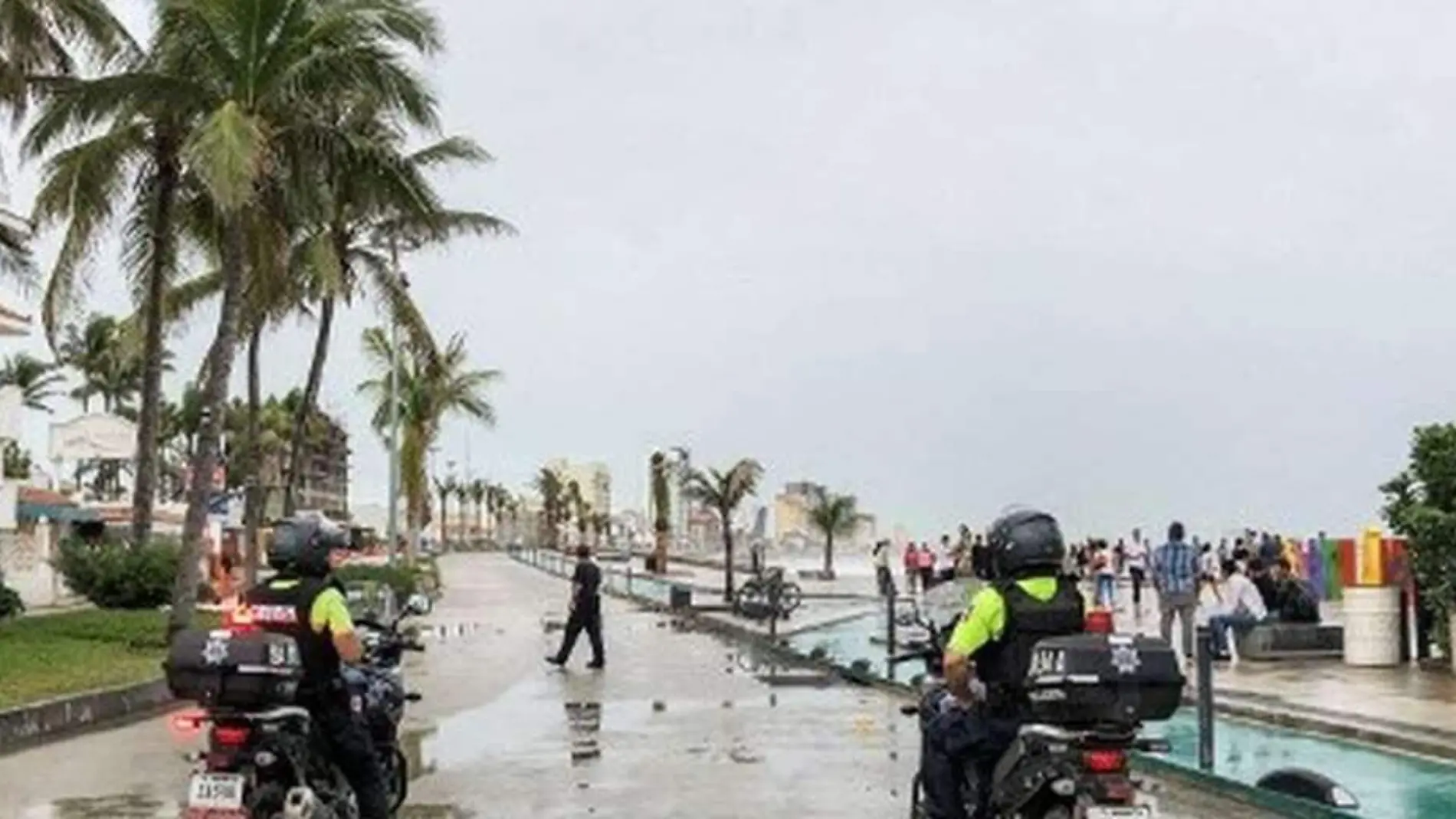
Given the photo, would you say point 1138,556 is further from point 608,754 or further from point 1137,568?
point 608,754

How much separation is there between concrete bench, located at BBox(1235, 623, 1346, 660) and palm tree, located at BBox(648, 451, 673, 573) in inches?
1574

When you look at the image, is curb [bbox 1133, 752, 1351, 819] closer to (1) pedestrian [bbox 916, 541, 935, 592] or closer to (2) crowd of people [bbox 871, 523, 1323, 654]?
(2) crowd of people [bbox 871, 523, 1323, 654]

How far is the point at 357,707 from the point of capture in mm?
8844

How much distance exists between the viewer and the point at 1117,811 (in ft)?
21.9

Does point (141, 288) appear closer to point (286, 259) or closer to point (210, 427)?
point (286, 259)

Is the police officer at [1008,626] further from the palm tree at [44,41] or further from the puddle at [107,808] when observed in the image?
the palm tree at [44,41]

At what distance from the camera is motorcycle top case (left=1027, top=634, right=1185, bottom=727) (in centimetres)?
691

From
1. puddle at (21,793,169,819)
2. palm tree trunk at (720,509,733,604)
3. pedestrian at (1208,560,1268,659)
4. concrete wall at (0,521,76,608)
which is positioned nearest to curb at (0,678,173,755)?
puddle at (21,793,169,819)

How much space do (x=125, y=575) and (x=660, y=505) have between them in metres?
37.8

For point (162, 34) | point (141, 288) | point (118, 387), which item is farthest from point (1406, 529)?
Result: point (118, 387)

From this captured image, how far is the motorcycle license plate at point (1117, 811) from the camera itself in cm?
665

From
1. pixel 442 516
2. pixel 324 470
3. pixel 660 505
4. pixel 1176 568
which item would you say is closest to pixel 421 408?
pixel 660 505

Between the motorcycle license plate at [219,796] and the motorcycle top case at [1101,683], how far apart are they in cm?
Answer: 318

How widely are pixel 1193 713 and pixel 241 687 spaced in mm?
10252
